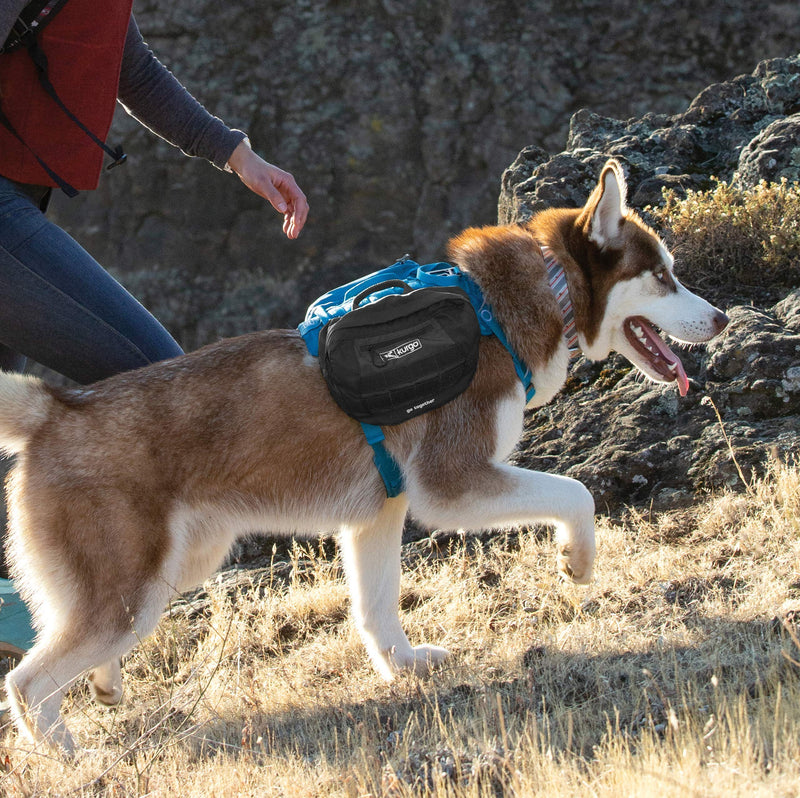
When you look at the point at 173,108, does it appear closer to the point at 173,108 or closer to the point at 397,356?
the point at 173,108

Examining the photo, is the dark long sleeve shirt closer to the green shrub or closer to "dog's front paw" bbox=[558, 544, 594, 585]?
"dog's front paw" bbox=[558, 544, 594, 585]

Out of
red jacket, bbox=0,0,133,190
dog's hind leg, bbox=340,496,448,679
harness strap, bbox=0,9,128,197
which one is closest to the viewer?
harness strap, bbox=0,9,128,197

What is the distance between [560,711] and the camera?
10.9ft

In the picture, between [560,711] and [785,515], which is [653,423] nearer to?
[785,515]

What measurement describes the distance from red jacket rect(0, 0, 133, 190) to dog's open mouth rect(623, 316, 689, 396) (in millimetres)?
2266

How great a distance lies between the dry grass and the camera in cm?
284

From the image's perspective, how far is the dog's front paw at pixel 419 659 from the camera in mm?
4074

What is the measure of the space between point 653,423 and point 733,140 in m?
3.02

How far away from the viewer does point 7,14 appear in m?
3.39

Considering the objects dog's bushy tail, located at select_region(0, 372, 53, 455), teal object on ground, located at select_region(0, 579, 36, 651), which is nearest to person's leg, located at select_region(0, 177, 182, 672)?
dog's bushy tail, located at select_region(0, 372, 53, 455)

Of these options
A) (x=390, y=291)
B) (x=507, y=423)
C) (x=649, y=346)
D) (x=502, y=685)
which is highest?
(x=390, y=291)

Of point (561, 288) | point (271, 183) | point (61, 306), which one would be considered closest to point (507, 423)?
point (561, 288)

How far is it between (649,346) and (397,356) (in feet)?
4.01

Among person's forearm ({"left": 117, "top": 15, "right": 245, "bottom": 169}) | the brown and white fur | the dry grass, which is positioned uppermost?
person's forearm ({"left": 117, "top": 15, "right": 245, "bottom": 169})
